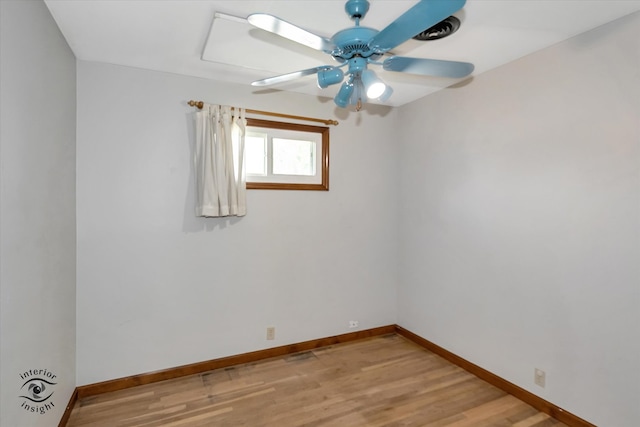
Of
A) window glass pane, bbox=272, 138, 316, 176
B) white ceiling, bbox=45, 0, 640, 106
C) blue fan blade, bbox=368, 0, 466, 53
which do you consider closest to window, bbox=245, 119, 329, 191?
window glass pane, bbox=272, 138, 316, 176

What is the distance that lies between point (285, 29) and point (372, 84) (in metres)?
0.45

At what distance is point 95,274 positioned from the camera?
2422 millimetres

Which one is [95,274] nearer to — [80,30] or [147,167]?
[147,167]

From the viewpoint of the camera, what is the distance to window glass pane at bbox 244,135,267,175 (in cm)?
296

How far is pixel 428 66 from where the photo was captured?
155cm

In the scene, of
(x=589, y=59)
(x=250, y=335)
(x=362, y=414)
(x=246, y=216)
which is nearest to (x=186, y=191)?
(x=246, y=216)

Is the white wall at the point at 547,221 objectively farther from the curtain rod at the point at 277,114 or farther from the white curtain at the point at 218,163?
the white curtain at the point at 218,163

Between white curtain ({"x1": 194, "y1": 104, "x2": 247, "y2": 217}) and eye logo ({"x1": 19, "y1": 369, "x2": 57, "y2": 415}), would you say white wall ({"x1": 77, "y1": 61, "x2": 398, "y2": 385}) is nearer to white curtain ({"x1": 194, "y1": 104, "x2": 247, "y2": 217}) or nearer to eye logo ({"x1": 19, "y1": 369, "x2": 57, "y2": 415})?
white curtain ({"x1": 194, "y1": 104, "x2": 247, "y2": 217})

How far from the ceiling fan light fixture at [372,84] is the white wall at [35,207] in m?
1.47

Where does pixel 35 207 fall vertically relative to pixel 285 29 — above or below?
below

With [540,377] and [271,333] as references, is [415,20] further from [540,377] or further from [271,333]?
[271,333]

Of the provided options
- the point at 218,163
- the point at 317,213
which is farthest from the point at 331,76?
the point at 317,213

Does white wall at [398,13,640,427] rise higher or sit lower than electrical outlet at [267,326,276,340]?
higher

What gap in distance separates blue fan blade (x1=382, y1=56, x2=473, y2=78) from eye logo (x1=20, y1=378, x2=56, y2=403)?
2.24 meters
